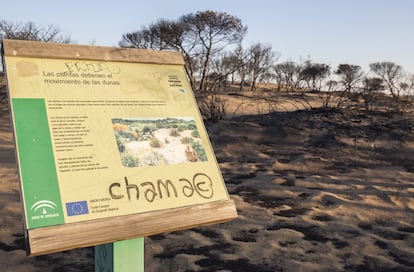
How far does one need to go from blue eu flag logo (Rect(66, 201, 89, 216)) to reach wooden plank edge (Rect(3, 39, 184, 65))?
2.00 feet

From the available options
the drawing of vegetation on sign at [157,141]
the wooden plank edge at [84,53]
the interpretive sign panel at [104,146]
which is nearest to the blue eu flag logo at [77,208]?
the interpretive sign panel at [104,146]

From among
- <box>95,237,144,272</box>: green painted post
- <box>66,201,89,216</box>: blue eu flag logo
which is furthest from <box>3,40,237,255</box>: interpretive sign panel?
<box>95,237,144,272</box>: green painted post

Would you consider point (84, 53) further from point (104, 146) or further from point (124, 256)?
point (124, 256)

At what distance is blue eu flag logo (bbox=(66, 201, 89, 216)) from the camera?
1572 mm

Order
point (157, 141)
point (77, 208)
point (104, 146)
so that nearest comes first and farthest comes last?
point (77, 208), point (104, 146), point (157, 141)

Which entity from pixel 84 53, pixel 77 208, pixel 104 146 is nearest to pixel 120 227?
pixel 77 208

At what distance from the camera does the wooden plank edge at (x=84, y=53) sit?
1.75m

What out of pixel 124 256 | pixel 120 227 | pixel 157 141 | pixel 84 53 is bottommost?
pixel 124 256

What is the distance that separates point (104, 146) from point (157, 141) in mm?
240

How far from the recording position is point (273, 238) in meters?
3.40

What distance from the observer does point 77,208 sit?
159 cm

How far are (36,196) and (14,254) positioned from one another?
1741mm

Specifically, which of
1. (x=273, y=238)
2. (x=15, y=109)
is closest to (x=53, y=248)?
(x=15, y=109)

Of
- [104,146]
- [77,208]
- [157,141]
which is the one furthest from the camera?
[157,141]
